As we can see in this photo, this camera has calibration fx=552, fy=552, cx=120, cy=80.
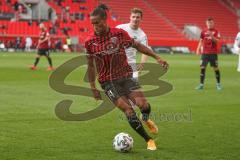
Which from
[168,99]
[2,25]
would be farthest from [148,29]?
[168,99]

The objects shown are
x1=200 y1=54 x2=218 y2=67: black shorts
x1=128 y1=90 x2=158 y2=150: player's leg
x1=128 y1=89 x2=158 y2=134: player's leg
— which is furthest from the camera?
x1=200 y1=54 x2=218 y2=67: black shorts

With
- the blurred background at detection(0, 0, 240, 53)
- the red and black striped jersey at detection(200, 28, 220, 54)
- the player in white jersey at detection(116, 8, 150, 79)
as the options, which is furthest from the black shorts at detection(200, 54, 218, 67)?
the blurred background at detection(0, 0, 240, 53)

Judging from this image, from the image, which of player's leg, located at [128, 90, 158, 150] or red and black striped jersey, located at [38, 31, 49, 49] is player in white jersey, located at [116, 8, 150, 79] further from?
red and black striped jersey, located at [38, 31, 49, 49]

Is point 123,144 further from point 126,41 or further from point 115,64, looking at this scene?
point 126,41

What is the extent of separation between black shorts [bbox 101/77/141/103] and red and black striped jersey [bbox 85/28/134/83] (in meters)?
0.06

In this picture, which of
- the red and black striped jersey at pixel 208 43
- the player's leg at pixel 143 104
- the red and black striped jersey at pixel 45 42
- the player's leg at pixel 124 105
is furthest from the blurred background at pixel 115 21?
the player's leg at pixel 124 105

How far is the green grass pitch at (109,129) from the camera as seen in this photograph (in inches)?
305

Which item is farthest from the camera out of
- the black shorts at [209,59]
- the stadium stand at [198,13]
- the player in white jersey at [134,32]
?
the stadium stand at [198,13]

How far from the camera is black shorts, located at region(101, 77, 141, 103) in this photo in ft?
26.8

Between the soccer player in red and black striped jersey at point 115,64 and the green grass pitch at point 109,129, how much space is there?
0.61 m

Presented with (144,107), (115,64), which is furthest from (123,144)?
(144,107)

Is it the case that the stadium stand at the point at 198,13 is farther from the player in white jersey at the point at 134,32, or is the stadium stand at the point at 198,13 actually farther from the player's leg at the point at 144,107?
the player's leg at the point at 144,107

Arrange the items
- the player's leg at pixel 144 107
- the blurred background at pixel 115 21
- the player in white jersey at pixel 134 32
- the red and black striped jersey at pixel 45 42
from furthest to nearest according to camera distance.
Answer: the blurred background at pixel 115 21 < the red and black striped jersey at pixel 45 42 < the player in white jersey at pixel 134 32 < the player's leg at pixel 144 107

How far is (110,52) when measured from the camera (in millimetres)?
8047
